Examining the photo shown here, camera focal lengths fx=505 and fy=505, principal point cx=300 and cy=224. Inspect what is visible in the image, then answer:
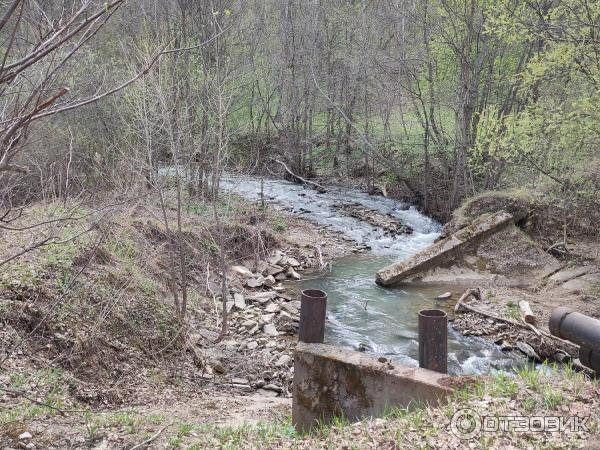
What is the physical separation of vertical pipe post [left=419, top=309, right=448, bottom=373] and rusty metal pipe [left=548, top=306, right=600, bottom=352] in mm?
1060

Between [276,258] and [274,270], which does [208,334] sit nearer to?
[274,270]

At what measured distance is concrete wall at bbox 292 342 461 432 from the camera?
4.79m

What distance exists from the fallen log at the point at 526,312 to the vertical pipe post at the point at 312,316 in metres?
5.24

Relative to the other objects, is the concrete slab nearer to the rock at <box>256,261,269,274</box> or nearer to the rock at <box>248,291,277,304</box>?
the rock at <box>248,291,277,304</box>

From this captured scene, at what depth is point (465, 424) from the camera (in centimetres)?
390

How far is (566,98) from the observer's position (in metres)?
11.4

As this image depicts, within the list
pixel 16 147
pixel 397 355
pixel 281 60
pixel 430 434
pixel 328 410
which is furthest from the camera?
pixel 281 60

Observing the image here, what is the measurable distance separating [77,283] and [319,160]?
60.2 feet

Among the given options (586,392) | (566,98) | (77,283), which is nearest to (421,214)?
(566,98)

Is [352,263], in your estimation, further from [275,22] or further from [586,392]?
[275,22]

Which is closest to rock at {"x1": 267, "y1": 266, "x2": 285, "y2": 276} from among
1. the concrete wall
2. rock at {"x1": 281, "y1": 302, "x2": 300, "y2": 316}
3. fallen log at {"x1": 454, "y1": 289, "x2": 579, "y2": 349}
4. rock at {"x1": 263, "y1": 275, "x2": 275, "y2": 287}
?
rock at {"x1": 263, "y1": 275, "x2": 275, "y2": 287}

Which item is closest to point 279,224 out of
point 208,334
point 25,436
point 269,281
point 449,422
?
point 269,281

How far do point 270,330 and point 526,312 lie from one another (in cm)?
472

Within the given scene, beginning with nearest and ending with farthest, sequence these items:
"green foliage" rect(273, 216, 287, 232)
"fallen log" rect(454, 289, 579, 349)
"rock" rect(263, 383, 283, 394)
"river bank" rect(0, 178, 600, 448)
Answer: "river bank" rect(0, 178, 600, 448) < "rock" rect(263, 383, 283, 394) < "fallen log" rect(454, 289, 579, 349) < "green foliage" rect(273, 216, 287, 232)
